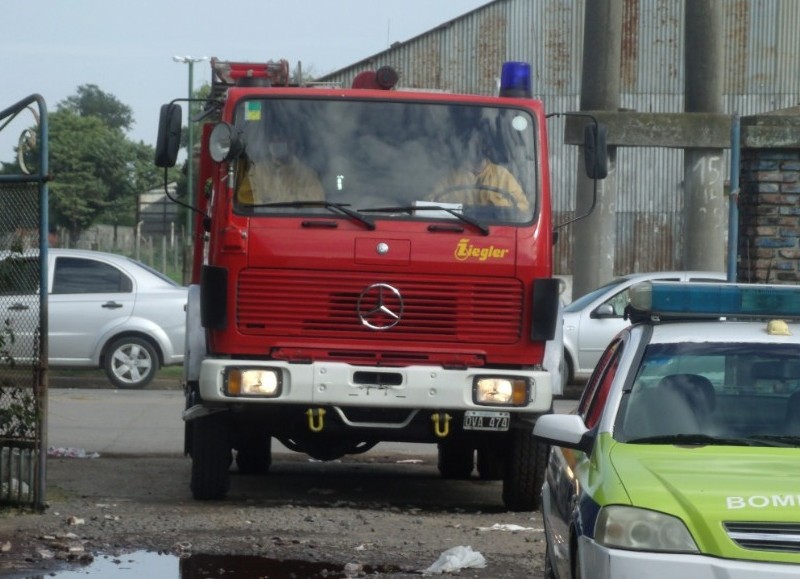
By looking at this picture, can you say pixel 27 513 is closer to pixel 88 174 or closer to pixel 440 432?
pixel 440 432

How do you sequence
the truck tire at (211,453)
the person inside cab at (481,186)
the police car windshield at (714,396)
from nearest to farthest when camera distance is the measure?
the police car windshield at (714,396) < the person inside cab at (481,186) < the truck tire at (211,453)

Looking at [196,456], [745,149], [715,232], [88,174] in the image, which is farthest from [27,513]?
[88,174]

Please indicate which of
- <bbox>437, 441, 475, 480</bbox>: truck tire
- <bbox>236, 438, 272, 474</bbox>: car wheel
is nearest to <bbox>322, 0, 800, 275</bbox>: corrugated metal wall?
<bbox>437, 441, 475, 480</bbox>: truck tire

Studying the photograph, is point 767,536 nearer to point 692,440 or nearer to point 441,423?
point 692,440

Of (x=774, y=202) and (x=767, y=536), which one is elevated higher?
(x=774, y=202)

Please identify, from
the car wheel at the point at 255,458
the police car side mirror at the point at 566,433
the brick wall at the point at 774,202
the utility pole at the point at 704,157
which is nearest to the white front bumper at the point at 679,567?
the police car side mirror at the point at 566,433

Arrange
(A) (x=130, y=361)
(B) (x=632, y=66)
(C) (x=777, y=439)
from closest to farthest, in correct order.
→ (C) (x=777, y=439)
(A) (x=130, y=361)
(B) (x=632, y=66)

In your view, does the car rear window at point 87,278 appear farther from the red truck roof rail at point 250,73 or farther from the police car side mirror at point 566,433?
the police car side mirror at point 566,433

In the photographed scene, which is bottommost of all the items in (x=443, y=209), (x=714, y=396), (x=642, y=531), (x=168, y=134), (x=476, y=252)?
(x=642, y=531)

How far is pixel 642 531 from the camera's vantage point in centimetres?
500

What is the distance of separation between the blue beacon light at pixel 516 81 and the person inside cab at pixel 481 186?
724 millimetres

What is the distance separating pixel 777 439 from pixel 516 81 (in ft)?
16.2

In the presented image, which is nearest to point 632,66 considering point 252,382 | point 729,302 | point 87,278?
point 87,278

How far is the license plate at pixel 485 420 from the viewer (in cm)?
930
